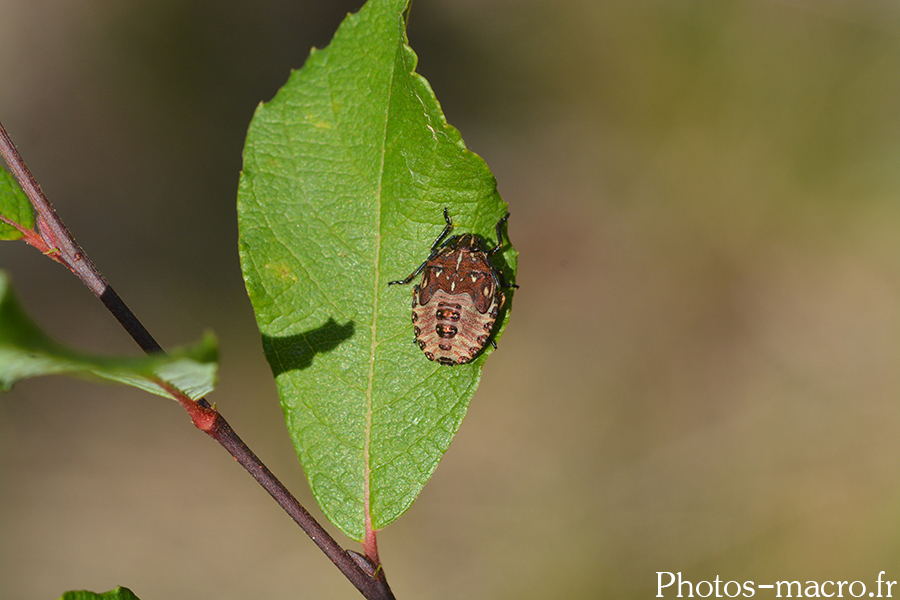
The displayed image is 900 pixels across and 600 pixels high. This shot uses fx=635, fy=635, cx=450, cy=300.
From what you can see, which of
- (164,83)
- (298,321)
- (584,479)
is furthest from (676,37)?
(298,321)

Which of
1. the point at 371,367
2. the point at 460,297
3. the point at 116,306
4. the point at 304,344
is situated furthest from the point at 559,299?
the point at 116,306

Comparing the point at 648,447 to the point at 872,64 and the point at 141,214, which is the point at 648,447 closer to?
the point at 872,64

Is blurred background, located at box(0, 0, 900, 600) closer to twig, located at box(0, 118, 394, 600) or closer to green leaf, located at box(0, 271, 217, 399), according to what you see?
twig, located at box(0, 118, 394, 600)

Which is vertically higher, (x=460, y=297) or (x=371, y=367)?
(x=460, y=297)


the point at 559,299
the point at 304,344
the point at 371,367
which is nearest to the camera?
the point at 304,344

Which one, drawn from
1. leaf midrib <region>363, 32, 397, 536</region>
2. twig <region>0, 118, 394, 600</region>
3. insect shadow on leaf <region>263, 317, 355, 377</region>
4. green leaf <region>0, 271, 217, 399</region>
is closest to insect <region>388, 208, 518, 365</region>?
leaf midrib <region>363, 32, 397, 536</region>

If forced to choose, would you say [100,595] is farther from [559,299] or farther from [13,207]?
[559,299]
